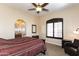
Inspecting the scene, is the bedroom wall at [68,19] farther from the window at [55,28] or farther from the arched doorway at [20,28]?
the arched doorway at [20,28]

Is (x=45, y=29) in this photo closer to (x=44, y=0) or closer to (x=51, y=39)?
(x=51, y=39)

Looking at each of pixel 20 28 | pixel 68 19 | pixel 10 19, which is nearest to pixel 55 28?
pixel 68 19

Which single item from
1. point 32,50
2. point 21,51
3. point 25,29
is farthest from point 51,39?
point 21,51

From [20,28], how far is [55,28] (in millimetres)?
2082

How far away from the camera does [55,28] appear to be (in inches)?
235

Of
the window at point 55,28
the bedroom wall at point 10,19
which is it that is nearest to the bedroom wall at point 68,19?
the window at point 55,28

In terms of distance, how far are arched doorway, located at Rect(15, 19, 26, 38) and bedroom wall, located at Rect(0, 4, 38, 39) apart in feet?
0.68

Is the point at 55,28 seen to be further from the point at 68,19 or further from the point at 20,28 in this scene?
the point at 20,28

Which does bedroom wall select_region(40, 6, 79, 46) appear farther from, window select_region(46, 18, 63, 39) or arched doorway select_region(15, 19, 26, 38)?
arched doorway select_region(15, 19, 26, 38)

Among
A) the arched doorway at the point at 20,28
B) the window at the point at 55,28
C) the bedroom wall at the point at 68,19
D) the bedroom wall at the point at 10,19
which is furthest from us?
the arched doorway at the point at 20,28

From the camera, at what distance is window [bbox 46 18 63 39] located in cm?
558

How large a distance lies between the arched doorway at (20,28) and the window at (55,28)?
153 centimetres

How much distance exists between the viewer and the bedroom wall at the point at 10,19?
16.1 ft

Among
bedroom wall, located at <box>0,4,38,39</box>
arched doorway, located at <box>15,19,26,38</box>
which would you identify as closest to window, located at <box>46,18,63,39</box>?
bedroom wall, located at <box>0,4,38,39</box>
